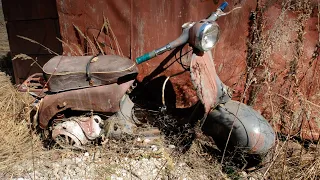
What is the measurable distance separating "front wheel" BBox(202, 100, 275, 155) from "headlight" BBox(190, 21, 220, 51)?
1.96 ft

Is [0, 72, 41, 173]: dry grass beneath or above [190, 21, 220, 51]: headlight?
beneath

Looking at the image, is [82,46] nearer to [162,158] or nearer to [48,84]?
[48,84]

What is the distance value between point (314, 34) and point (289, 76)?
1.52 feet

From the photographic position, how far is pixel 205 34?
2.12 m

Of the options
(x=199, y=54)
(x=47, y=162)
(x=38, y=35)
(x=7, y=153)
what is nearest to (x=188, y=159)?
(x=199, y=54)

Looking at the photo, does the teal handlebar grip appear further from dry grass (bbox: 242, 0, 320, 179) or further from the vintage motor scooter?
dry grass (bbox: 242, 0, 320, 179)

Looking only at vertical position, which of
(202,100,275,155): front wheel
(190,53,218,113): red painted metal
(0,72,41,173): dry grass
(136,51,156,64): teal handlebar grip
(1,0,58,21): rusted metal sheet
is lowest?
(0,72,41,173): dry grass

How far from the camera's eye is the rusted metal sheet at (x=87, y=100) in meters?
2.41

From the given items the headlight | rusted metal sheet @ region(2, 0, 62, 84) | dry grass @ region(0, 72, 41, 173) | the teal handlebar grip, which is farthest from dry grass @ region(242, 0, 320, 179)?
rusted metal sheet @ region(2, 0, 62, 84)

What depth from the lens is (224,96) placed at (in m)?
2.50

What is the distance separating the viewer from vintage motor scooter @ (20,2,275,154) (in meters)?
2.23

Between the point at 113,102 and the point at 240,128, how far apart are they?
110 centimetres

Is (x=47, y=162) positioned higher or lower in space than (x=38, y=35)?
lower

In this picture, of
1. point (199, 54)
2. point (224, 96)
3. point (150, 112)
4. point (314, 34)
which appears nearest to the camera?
point (199, 54)
